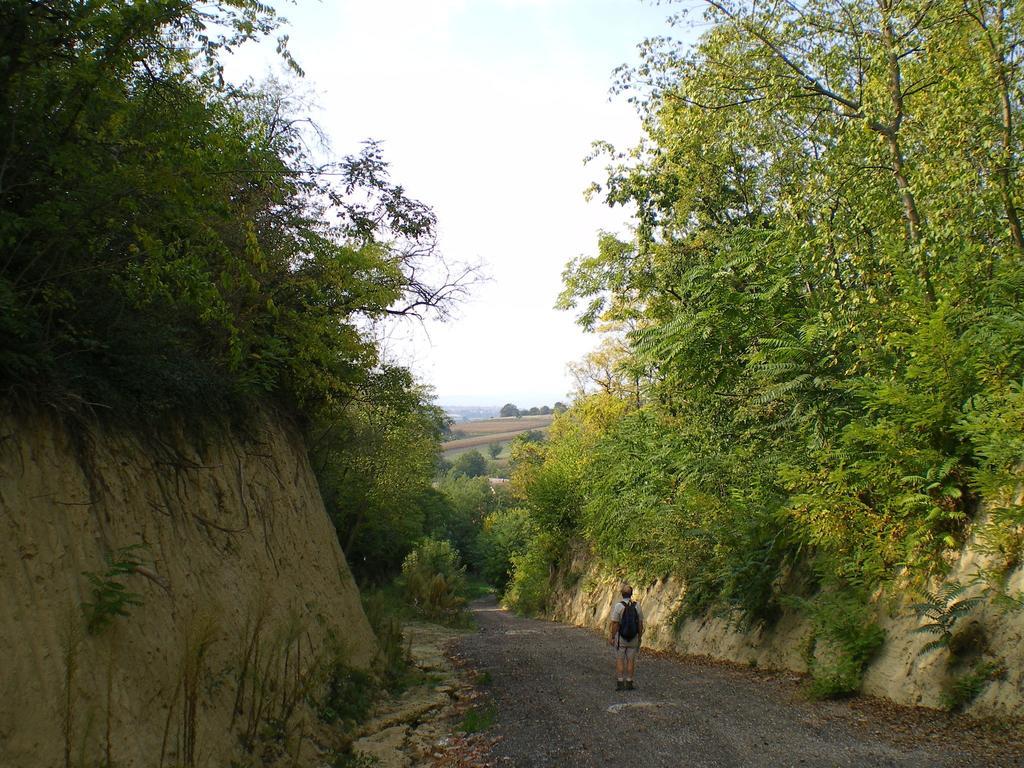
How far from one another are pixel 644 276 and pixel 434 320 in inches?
285

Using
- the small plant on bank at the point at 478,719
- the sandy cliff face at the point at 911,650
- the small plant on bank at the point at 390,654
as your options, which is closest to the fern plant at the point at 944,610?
the sandy cliff face at the point at 911,650

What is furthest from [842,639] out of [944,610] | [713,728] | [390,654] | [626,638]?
[390,654]

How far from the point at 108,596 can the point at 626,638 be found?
7.62 metres

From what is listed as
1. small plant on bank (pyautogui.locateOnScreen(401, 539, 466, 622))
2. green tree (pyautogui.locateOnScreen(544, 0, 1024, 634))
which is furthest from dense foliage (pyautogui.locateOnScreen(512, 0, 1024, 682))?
small plant on bank (pyautogui.locateOnScreen(401, 539, 466, 622))

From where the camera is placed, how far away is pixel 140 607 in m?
6.32

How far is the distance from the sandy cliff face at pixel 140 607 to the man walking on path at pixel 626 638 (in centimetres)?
451

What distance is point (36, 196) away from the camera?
616 centimetres

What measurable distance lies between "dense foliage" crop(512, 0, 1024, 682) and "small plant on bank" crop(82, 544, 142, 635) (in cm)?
858

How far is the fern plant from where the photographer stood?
26.2 ft

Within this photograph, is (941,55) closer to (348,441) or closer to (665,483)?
(665,483)

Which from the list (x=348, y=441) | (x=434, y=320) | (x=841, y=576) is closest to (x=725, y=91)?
(x=434, y=320)

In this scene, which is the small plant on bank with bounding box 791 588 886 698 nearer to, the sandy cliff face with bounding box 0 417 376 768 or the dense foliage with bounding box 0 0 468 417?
the sandy cliff face with bounding box 0 417 376 768

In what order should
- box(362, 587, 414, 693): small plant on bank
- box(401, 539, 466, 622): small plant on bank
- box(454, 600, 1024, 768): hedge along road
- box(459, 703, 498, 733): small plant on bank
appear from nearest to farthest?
1. box(454, 600, 1024, 768): hedge along road
2. box(459, 703, 498, 733): small plant on bank
3. box(362, 587, 414, 693): small plant on bank
4. box(401, 539, 466, 622): small plant on bank

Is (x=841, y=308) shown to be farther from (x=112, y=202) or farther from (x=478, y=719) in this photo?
(x=112, y=202)
